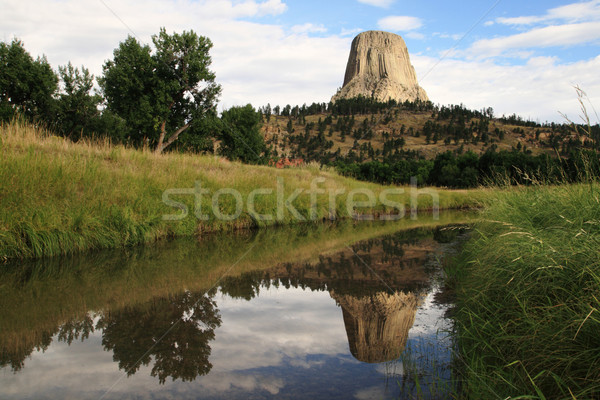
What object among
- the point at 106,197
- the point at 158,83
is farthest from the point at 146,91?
the point at 106,197

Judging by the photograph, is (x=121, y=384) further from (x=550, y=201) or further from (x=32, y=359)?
(x=550, y=201)

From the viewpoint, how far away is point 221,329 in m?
2.94

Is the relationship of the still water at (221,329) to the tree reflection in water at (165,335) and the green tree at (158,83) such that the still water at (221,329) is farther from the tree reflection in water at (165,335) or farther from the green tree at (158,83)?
the green tree at (158,83)

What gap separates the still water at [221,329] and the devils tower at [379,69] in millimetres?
124142

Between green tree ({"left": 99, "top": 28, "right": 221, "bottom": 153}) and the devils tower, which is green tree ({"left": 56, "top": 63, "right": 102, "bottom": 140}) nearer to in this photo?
green tree ({"left": 99, "top": 28, "right": 221, "bottom": 153})

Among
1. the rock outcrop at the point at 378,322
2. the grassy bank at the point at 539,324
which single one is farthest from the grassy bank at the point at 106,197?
the grassy bank at the point at 539,324

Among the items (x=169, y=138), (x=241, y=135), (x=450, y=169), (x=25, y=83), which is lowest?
(x=450, y=169)

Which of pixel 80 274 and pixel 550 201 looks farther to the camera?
pixel 80 274

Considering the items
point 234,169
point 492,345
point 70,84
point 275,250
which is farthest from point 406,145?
point 492,345

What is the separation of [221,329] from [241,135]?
27266 millimetres

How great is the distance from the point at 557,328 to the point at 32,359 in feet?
9.75

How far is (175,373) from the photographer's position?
7.29 ft

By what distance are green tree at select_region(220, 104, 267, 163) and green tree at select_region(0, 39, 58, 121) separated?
11.5 m

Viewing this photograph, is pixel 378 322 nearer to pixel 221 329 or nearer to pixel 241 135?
pixel 221 329
